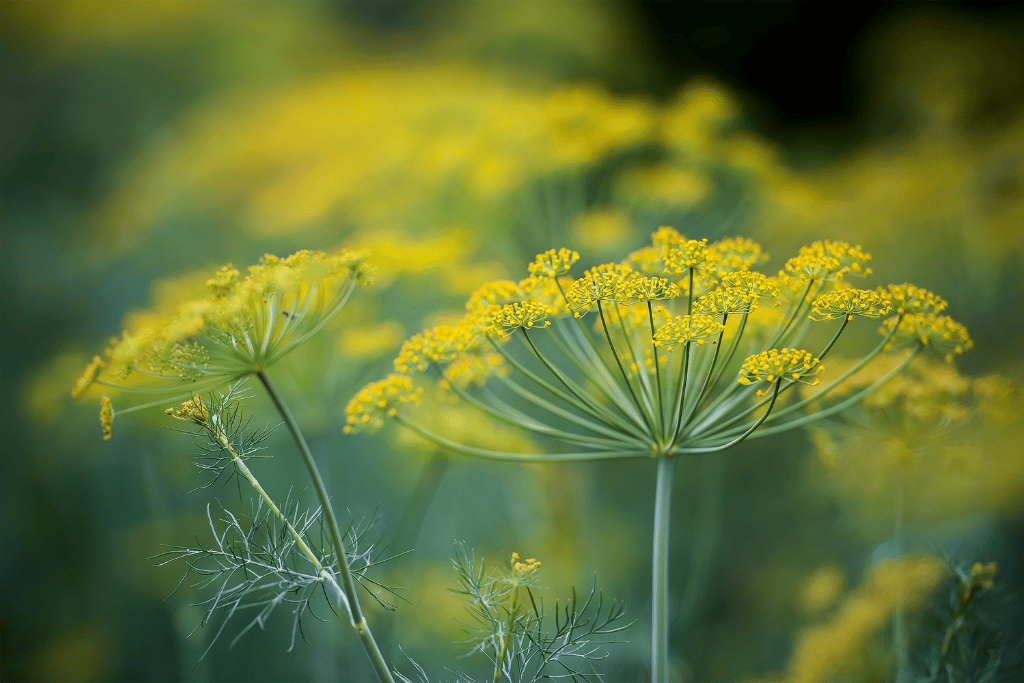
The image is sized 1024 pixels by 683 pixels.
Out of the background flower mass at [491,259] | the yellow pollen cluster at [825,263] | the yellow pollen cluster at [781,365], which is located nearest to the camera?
the yellow pollen cluster at [781,365]

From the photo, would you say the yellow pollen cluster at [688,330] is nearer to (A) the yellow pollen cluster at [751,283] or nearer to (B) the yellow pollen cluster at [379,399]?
(A) the yellow pollen cluster at [751,283]

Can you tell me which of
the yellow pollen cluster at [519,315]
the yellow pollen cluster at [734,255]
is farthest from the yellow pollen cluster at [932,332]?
the yellow pollen cluster at [519,315]

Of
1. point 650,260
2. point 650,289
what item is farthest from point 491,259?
point 650,289

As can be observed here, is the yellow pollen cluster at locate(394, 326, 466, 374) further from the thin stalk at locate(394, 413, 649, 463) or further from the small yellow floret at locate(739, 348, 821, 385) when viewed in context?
the small yellow floret at locate(739, 348, 821, 385)

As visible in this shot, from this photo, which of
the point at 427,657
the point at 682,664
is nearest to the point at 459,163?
the point at 427,657

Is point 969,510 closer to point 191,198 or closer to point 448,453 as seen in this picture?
point 448,453

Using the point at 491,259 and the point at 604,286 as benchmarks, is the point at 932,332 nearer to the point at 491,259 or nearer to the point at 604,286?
the point at 604,286

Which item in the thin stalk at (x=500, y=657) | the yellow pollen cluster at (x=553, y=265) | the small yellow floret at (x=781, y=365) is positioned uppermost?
the yellow pollen cluster at (x=553, y=265)
